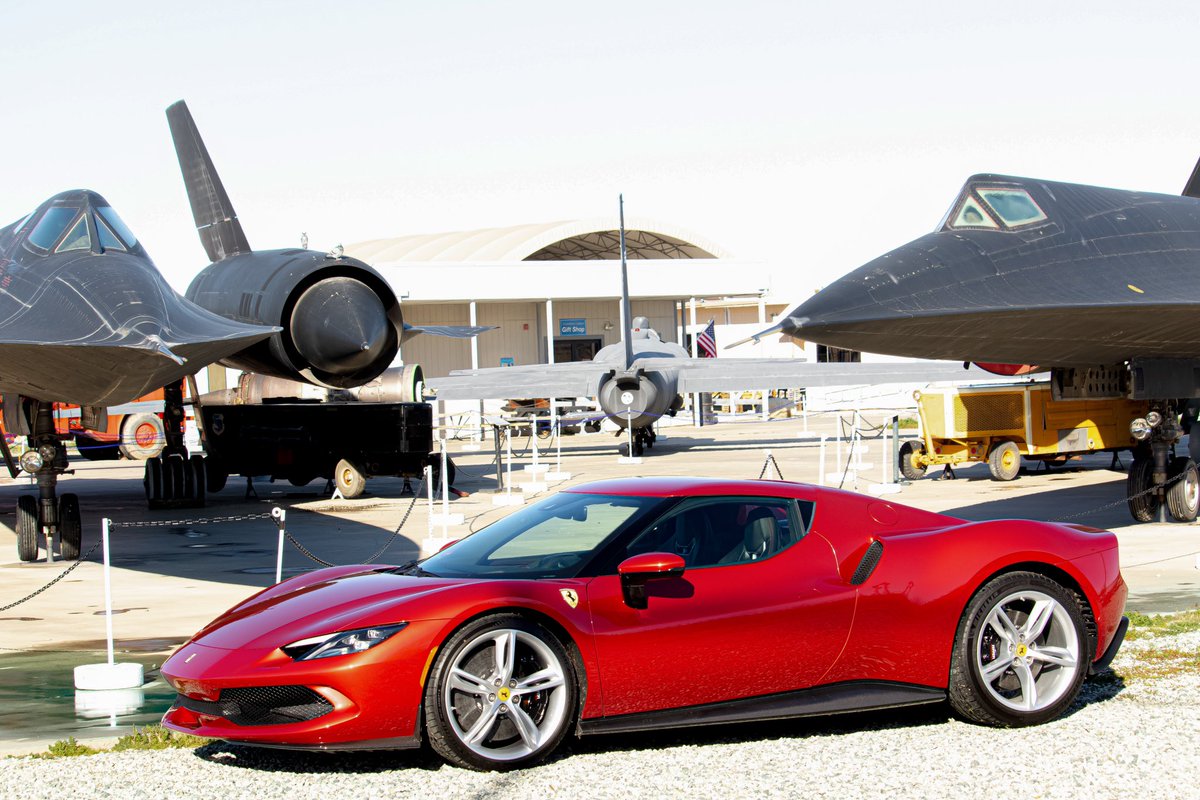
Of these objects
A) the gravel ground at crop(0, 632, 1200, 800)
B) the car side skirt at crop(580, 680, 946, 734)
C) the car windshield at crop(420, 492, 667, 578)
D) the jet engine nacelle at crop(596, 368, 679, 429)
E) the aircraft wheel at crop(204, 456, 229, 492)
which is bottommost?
the gravel ground at crop(0, 632, 1200, 800)

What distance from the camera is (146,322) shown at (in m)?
11.8

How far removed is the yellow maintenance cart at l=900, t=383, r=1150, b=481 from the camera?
19391 millimetres

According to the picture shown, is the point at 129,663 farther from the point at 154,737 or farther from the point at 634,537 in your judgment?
the point at 634,537

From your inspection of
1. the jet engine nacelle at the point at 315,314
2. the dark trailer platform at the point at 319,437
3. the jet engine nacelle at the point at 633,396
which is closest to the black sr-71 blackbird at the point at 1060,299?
the jet engine nacelle at the point at 315,314

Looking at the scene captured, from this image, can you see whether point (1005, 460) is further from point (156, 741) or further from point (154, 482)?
point (156, 741)

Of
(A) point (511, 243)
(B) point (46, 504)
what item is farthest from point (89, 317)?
(A) point (511, 243)

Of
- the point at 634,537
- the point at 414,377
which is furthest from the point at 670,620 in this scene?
the point at 414,377

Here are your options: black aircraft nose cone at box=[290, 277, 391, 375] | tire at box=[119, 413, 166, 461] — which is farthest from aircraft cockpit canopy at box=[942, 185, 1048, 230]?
tire at box=[119, 413, 166, 461]

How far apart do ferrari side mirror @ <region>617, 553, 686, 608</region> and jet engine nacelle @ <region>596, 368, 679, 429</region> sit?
23659 mm

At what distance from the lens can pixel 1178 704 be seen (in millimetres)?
5867

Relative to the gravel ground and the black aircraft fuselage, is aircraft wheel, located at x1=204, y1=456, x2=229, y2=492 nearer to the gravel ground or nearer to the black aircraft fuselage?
the black aircraft fuselage

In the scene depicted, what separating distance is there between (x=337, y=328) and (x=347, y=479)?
13.1 feet

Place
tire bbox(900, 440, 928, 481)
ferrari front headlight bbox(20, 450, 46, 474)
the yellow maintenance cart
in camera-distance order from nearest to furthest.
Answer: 1. ferrari front headlight bbox(20, 450, 46, 474)
2. the yellow maintenance cart
3. tire bbox(900, 440, 928, 481)

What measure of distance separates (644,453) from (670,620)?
2699cm
